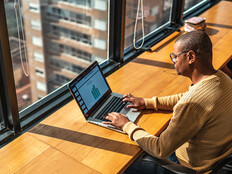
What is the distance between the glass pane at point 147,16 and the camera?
9.90ft

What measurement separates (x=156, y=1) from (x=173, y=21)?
0.35 meters

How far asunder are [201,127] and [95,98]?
716 mm

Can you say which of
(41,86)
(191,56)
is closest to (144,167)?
(191,56)

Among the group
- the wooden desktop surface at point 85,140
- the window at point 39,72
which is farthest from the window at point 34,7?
the wooden desktop surface at point 85,140

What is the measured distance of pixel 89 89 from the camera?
208 centimetres

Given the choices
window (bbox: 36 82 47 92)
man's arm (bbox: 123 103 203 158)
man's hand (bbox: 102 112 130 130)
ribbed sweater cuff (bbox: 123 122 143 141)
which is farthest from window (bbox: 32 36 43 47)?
man's arm (bbox: 123 103 203 158)

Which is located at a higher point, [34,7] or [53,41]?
[34,7]

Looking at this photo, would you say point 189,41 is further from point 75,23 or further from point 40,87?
point 40,87

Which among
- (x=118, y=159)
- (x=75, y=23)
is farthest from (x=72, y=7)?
(x=118, y=159)

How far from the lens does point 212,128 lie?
68.4 inches

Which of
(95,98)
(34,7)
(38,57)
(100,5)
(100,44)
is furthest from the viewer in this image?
(100,44)

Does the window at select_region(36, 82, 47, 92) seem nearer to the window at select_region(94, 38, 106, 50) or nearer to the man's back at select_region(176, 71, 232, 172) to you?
the window at select_region(94, 38, 106, 50)

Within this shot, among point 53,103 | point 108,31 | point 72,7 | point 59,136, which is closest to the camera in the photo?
point 59,136

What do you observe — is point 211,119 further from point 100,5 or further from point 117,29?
point 100,5
